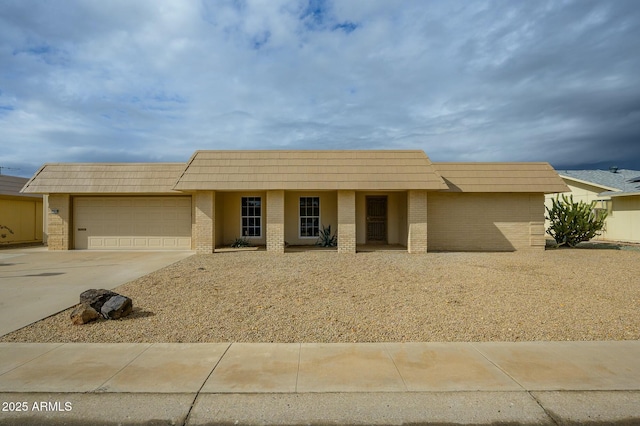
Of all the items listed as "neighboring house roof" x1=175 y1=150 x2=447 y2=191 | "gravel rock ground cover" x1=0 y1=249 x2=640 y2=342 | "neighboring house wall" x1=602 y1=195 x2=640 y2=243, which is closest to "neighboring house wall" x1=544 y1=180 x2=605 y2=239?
"neighboring house wall" x1=602 y1=195 x2=640 y2=243

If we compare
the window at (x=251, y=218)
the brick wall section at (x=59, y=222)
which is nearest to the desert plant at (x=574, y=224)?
the window at (x=251, y=218)

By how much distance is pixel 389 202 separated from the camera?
1823 centimetres

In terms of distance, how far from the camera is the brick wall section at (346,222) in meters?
15.0

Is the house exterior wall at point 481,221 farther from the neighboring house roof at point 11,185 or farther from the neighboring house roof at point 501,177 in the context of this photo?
the neighboring house roof at point 11,185

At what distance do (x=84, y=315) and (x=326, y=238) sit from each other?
1208 centimetres

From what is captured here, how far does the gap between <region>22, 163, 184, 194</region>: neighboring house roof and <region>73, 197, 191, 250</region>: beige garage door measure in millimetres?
834

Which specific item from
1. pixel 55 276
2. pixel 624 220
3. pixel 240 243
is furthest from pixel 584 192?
pixel 55 276

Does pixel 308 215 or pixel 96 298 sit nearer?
pixel 96 298

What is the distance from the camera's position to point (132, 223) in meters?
17.3

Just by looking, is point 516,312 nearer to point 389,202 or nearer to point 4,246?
point 389,202

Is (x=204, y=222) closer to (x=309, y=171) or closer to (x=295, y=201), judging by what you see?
(x=295, y=201)

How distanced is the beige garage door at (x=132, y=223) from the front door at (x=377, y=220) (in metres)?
8.75

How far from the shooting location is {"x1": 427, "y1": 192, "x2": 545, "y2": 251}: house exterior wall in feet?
54.1

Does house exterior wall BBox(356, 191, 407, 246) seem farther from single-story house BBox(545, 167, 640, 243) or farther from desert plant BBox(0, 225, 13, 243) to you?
desert plant BBox(0, 225, 13, 243)
